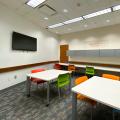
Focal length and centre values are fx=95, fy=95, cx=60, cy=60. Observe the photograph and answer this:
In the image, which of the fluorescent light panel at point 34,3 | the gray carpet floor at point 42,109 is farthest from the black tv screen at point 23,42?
the gray carpet floor at point 42,109

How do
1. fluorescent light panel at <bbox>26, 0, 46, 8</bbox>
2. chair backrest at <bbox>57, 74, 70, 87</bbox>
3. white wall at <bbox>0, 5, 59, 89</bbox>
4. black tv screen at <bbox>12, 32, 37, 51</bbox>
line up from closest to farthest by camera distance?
chair backrest at <bbox>57, 74, 70, 87</bbox>, fluorescent light panel at <bbox>26, 0, 46, 8</bbox>, white wall at <bbox>0, 5, 59, 89</bbox>, black tv screen at <bbox>12, 32, 37, 51</bbox>

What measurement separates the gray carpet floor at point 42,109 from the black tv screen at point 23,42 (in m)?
2.04

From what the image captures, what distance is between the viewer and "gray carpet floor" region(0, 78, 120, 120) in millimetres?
2160

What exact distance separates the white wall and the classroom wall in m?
2.21

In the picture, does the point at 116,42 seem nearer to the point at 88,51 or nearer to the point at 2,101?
the point at 88,51

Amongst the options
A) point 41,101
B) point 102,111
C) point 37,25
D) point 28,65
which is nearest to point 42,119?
point 41,101

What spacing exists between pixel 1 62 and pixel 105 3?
13.5ft

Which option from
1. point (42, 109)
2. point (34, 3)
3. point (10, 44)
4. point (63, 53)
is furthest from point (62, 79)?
point (63, 53)

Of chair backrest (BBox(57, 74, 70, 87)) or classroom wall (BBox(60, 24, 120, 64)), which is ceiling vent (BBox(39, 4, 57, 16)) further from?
classroom wall (BBox(60, 24, 120, 64))

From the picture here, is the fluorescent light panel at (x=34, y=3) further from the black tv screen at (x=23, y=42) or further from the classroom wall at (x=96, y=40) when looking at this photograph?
the classroom wall at (x=96, y=40)

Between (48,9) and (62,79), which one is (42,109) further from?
(48,9)

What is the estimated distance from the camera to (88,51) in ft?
19.4

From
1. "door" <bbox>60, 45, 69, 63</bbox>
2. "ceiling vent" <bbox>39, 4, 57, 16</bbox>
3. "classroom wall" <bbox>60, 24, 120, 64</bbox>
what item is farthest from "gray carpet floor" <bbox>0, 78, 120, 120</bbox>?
"door" <bbox>60, 45, 69, 63</bbox>

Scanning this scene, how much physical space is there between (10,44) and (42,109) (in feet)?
9.22
